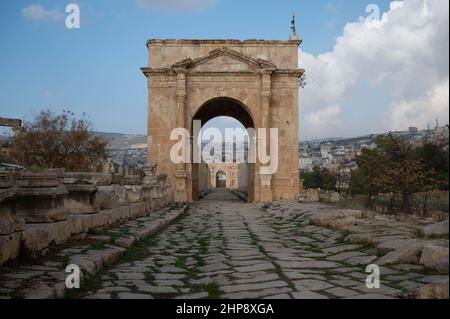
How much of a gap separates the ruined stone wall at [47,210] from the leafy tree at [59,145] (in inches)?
701

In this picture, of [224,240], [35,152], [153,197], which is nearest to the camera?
[224,240]

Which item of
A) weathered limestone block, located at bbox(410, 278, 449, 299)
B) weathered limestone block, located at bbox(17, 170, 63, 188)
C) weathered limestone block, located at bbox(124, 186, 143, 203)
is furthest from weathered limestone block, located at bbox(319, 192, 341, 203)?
weathered limestone block, located at bbox(410, 278, 449, 299)

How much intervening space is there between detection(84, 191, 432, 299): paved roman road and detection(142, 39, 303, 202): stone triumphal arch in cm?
1310

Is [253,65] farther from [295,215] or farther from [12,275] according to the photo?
[12,275]

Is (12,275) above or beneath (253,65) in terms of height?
beneath

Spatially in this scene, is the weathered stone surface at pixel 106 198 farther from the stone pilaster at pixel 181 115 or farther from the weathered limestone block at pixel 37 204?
the stone pilaster at pixel 181 115

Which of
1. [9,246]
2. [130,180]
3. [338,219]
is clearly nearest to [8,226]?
[9,246]

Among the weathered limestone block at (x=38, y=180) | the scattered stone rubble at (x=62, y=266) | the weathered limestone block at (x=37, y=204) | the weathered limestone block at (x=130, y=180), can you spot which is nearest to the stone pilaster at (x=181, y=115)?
the weathered limestone block at (x=130, y=180)

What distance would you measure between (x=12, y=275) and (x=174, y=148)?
17372 mm

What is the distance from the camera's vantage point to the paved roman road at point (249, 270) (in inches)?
147

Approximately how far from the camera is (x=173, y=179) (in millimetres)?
21062

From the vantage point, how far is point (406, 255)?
4500 mm
